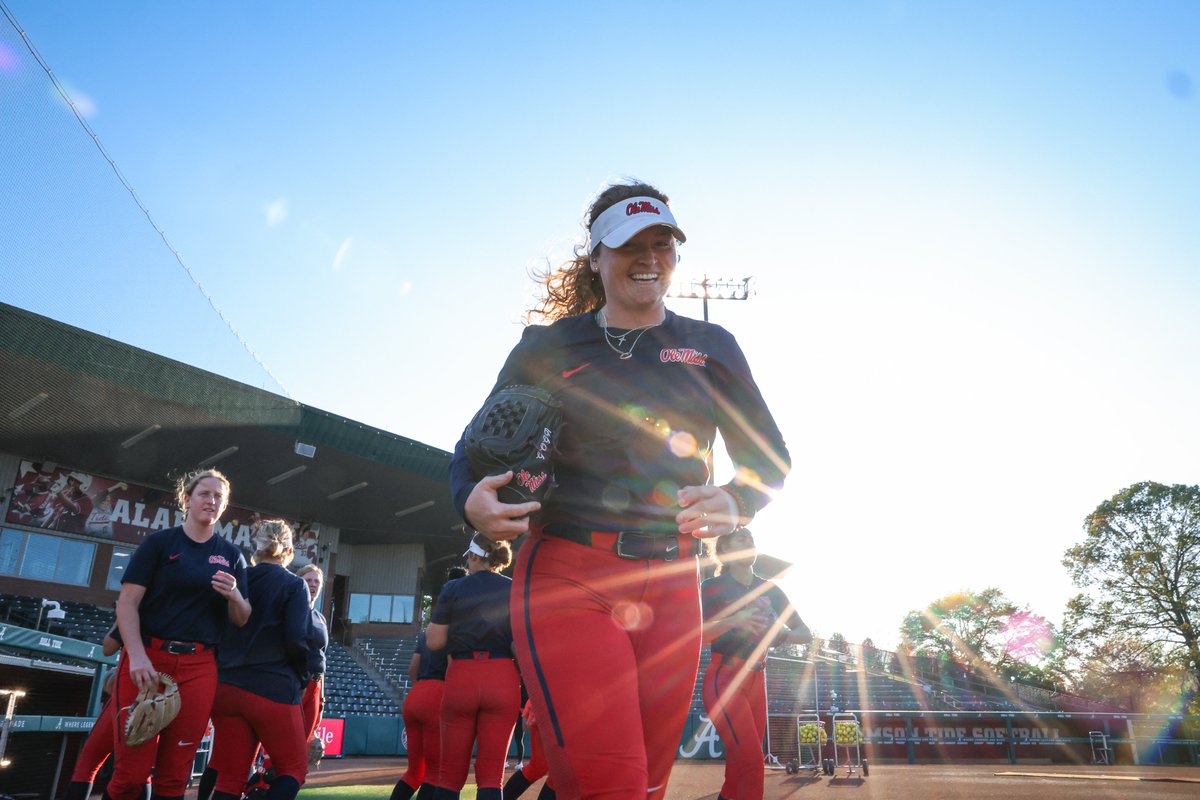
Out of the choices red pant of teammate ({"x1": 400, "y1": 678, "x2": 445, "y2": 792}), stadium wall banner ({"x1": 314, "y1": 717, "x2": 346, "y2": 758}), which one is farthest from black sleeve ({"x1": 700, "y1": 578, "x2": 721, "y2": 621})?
stadium wall banner ({"x1": 314, "y1": 717, "x2": 346, "y2": 758})

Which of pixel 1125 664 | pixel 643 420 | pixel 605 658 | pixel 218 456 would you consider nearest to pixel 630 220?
pixel 643 420

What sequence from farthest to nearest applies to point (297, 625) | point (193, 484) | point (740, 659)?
point (740, 659), point (297, 625), point (193, 484)

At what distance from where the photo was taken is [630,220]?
2.54 meters

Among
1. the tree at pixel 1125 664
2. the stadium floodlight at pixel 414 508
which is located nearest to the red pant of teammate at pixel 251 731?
the stadium floodlight at pixel 414 508

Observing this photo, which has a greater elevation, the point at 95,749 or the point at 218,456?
the point at 218,456

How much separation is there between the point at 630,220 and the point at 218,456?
2643cm

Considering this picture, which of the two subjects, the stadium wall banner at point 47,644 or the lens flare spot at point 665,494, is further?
the stadium wall banner at point 47,644

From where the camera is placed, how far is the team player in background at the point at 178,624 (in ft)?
13.6

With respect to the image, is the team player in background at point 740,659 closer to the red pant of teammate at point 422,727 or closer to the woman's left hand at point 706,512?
the red pant of teammate at point 422,727

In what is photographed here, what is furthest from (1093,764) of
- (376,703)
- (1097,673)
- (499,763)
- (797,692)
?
(499,763)

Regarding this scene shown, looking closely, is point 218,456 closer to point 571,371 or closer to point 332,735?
point 332,735

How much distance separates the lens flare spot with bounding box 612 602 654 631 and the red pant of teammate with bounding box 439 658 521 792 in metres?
3.41

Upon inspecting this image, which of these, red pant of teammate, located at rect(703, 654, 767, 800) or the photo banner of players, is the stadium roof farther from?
red pant of teammate, located at rect(703, 654, 767, 800)

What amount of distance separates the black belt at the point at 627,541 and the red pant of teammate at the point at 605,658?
0.02 m
